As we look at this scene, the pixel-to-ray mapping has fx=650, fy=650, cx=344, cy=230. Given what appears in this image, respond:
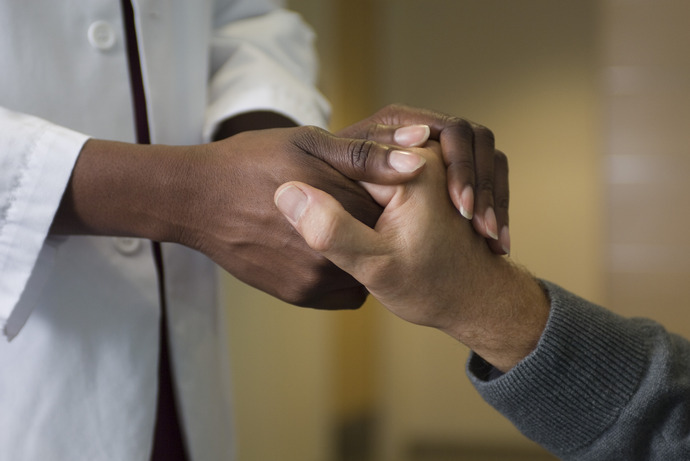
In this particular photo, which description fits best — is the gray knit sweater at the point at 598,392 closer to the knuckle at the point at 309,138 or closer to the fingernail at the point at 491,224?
the fingernail at the point at 491,224

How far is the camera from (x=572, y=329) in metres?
0.57

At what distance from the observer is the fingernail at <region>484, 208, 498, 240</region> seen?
614 mm

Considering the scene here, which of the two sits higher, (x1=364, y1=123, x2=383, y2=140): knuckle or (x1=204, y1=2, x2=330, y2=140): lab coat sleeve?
(x1=204, y1=2, x2=330, y2=140): lab coat sleeve

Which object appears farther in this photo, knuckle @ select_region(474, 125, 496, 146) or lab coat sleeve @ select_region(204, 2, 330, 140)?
lab coat sleeve @ select_region(204, 2, 330, 140)

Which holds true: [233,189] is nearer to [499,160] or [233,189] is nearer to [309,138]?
[309,138]

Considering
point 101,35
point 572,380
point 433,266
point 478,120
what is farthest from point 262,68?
point 478,120

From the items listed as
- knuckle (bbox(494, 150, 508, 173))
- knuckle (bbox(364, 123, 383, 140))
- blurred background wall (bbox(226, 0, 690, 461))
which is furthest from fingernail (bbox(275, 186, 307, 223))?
blurred background wall (bbox(226, 0, 690, 461))

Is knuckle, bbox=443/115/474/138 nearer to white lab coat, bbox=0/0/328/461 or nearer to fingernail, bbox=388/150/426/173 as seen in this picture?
fingernail, bbox=388/150/426/173

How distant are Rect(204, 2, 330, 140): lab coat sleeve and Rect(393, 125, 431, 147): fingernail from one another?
208 millimetres

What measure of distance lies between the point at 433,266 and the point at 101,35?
44 cm

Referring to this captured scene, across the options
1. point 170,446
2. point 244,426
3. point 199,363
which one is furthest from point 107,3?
point 244,426

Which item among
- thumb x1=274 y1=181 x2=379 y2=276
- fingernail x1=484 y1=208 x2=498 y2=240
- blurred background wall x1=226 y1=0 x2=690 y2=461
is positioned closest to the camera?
thumb x1=274 y1=181 x2=379 y2=276

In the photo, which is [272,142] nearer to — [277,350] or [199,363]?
[199,363]

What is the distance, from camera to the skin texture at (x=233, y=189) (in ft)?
1.82
